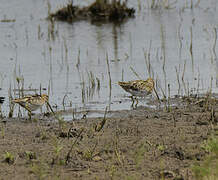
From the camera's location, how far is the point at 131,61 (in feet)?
42.8

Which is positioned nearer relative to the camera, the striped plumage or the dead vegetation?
the striped plumage

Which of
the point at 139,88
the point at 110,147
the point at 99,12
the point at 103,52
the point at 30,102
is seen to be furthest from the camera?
the point at 99,12

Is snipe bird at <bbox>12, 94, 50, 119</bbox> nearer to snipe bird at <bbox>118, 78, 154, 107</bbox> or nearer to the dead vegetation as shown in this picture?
snipe bird at <bbox>118, 78, 154, 107</bbox>

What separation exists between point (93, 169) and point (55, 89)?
16.2 feet

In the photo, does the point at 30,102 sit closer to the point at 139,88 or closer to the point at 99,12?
the point at 139,88

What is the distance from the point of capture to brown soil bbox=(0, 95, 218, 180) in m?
6.19

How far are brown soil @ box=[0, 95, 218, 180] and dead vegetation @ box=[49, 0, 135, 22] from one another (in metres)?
10.4

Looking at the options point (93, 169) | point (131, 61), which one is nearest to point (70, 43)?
point (131, 61)

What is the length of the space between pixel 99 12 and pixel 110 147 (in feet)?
42.0

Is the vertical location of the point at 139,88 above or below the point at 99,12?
below

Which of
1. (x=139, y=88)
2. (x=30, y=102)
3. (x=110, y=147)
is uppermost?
(x=139, y=88)

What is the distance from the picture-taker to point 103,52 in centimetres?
1416

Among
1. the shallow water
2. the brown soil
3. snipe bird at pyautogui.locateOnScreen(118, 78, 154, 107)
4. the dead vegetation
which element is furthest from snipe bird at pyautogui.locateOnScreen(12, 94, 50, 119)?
the dead vegetation

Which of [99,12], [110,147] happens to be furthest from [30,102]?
[99,12]
